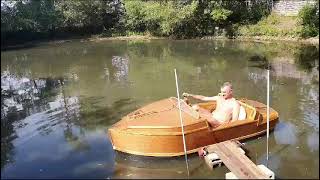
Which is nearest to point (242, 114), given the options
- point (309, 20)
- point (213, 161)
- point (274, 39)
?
point (213, 161)

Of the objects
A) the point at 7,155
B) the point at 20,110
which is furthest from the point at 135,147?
the point at 20,110

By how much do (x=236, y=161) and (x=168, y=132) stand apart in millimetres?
1399

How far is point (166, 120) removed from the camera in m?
9.03

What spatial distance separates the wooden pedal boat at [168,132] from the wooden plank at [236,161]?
306 mm

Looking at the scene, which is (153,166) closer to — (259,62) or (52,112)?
(52,112)

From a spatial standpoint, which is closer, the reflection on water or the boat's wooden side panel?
the boat's wooden side panel

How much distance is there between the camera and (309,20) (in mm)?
25031

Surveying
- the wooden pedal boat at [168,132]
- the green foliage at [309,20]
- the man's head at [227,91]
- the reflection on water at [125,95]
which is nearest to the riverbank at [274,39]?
the green foliage at [309,20]

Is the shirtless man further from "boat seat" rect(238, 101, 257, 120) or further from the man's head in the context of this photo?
"boat seat" rect(238, 101, 257, 120)

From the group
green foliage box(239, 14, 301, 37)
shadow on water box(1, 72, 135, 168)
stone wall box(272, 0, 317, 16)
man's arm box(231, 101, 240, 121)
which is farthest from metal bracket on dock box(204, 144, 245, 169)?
stone wall box(272, 0, 317, 16)

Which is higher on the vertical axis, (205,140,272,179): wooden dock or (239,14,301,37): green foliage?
(239,14,301,37): green foliage

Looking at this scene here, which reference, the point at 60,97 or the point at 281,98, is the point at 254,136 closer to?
the point at 281,98

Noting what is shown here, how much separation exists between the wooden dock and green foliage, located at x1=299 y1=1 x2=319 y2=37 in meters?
16.9

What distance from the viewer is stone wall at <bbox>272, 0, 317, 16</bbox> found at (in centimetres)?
2798
